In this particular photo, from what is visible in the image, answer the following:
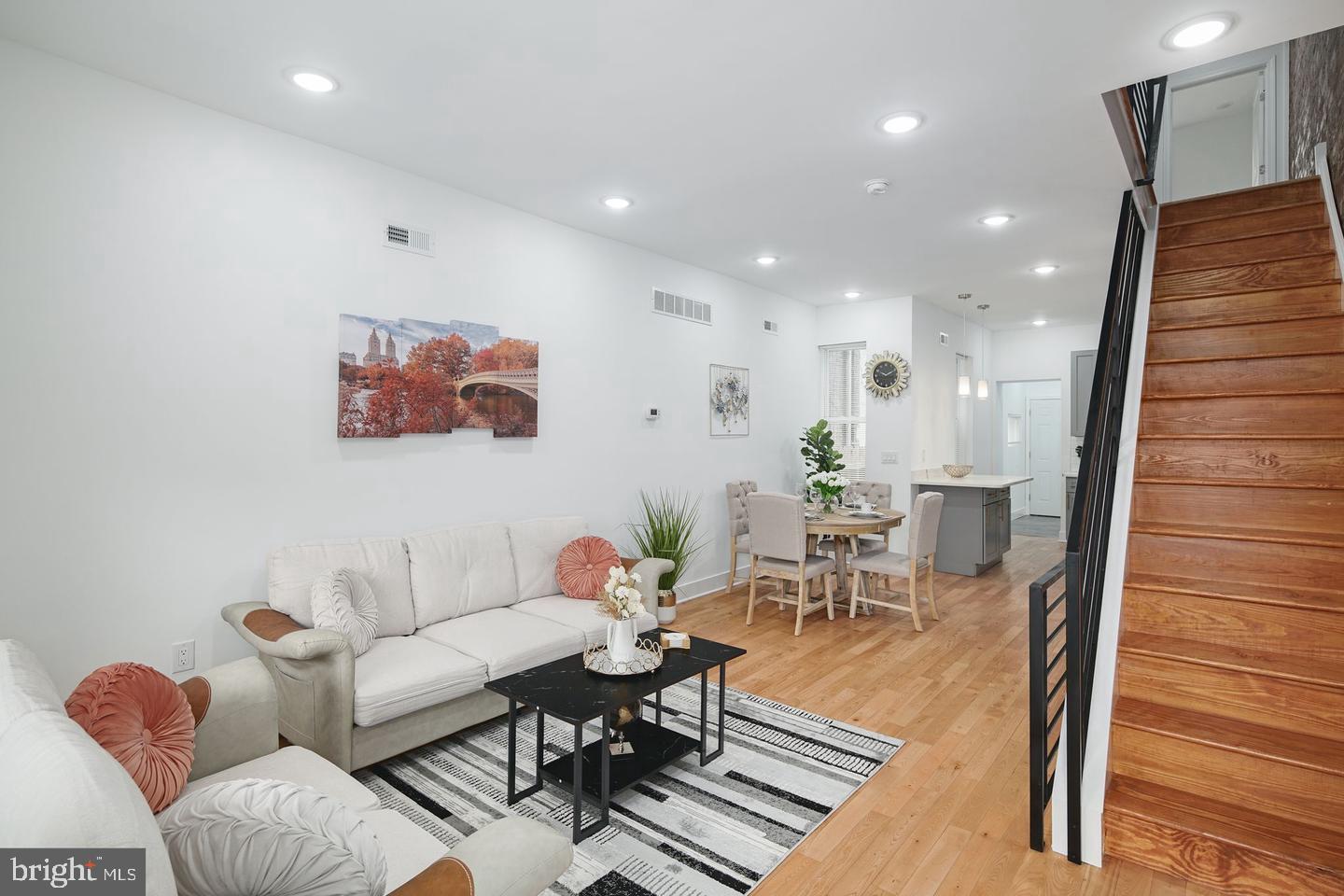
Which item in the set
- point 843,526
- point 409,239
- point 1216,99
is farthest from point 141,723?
point 1216,99

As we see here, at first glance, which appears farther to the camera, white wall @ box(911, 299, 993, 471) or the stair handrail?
white wall @ box(911, 299, 993, 471)

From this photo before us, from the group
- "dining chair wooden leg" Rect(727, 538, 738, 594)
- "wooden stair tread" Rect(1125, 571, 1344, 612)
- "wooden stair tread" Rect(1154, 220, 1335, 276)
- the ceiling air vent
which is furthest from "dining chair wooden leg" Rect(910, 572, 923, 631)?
the ceiling air vent

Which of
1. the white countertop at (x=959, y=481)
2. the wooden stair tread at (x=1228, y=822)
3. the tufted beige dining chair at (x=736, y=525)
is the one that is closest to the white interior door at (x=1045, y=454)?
the white countertop at (x=959, y=481)

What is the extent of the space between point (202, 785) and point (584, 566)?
2241 mm

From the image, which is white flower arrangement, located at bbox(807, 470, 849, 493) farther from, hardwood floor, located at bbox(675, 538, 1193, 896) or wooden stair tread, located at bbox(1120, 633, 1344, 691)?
wooden stair tread, located at bbox(1120, 633, 1344, 691)

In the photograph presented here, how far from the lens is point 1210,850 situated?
1.96m

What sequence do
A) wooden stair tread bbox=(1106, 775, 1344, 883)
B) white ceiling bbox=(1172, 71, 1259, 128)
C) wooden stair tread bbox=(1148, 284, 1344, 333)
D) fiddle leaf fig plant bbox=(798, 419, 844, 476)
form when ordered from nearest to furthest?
1. wooden stair tread bbox=(1106, 775, 1344, 883)
2. wooden stair tread bbox=(1148, 284, 1344, 333)
3. white ceiling bbox=(1172, 71, 1259, 128)
4. fiddle leaf fig plant bbox=(798, 419, 844, 476)

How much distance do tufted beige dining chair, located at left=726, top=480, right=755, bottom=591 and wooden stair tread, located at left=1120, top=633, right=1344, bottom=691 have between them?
129 inches

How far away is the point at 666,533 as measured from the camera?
4.88 m

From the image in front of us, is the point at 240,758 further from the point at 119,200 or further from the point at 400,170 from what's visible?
the point at 400,170

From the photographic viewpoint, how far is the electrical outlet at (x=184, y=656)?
110 inches

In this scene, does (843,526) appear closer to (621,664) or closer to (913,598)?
(913,598)

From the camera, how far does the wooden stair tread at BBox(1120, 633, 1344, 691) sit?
7.06 feet

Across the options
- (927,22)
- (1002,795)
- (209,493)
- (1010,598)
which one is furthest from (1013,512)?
(209,493)
